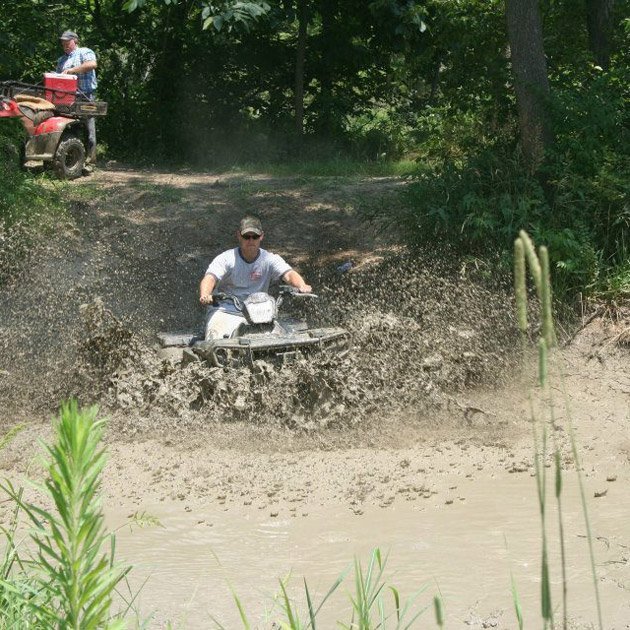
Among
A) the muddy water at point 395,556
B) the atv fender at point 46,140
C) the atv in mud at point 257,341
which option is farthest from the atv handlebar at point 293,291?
the atv fender at point 46,140

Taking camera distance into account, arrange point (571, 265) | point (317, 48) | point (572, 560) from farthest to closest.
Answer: point (317, 48)
point (571, 265)
point (572, 560)

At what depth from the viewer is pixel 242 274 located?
9.88 m

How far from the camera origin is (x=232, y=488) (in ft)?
25.3

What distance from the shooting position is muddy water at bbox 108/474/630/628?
5.71 metres

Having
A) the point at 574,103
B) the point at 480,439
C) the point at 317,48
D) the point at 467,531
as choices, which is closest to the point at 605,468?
the point at 480,439

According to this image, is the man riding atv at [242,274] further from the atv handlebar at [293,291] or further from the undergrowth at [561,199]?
the undergrowth at [561,199]

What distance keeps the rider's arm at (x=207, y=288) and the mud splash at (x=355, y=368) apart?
0.63 m

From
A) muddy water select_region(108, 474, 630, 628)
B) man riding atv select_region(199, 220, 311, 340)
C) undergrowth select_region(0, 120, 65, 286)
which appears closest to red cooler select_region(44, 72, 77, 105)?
undergrowth select_region(0, 120, 65, 286)

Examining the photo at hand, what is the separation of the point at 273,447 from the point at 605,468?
→ 2567 mm

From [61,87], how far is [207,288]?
724cm

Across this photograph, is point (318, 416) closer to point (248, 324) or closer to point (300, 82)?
point (248, 324)

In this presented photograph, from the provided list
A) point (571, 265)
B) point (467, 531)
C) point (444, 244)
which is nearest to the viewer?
point (467, 531)

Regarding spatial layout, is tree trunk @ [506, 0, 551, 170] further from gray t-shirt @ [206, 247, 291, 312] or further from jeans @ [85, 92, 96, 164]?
jeans @ [85, 92, 96, 164]

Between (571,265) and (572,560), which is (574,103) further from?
(572,560)
